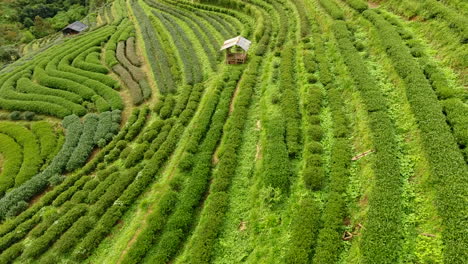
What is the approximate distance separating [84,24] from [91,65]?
134ft

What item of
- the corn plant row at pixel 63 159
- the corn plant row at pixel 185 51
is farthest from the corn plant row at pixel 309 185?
the corn plant row at pixel 63 159

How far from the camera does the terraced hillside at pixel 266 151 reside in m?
15.8

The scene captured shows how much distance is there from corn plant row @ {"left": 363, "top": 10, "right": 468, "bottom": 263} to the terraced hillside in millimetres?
90

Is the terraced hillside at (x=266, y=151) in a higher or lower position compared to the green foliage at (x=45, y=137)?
higher

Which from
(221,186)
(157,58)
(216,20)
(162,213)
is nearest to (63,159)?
(162,213)

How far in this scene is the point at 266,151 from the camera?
2227cm

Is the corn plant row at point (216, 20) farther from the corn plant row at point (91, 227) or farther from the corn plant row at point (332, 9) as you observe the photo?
the corn plant row at point (91, 227)

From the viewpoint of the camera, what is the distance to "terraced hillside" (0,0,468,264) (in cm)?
1577

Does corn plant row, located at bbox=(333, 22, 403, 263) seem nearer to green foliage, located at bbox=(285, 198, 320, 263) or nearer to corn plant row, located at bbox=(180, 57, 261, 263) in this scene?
green foliage, located at bbox=(285, 198, 320, 263)

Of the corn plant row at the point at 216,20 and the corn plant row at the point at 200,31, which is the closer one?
the corn plant row at the point at 200,31

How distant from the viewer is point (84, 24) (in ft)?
251

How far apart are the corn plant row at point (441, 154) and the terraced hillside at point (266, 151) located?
0.09m

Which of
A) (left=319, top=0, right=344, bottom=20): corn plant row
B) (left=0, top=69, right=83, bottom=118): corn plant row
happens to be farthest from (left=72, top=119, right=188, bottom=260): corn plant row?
(left=319, top=0, right=344, bottom=20): corn plant row

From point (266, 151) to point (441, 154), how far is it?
1133 cm
